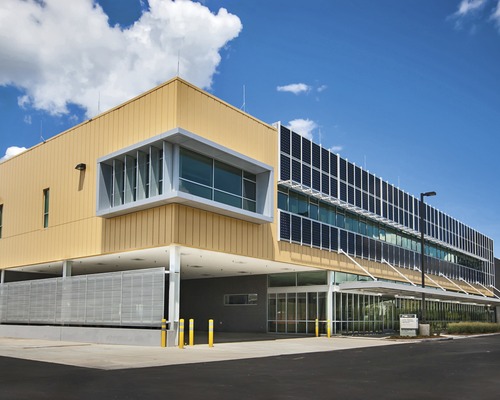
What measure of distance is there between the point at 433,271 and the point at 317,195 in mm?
21863

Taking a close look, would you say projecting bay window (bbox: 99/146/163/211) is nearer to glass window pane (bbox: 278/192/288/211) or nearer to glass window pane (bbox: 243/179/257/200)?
glass window pane (bbox: 243/179/257/200)

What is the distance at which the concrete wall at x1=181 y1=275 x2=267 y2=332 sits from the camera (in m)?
37.2

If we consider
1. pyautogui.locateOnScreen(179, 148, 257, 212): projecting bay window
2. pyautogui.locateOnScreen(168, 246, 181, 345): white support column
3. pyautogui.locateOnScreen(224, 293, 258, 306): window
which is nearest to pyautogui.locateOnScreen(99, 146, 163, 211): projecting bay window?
pyautogui.locateOnScreen(179, 148, 257, 212): projecting bay window

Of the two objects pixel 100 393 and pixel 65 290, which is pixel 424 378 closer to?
pixel 100 393

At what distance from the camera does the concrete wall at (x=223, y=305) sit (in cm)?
3719

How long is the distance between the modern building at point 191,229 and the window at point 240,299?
9cm

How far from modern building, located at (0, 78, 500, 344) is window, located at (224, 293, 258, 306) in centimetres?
9

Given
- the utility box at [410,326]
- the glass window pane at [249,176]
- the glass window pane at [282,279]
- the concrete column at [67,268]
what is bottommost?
the utility box at [410,326]

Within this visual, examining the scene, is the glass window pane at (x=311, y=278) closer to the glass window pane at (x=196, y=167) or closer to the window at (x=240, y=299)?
the window at (x=240, y=299)

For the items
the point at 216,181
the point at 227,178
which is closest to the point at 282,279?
the point at 227,178

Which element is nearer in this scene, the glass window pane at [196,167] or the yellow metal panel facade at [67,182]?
the glass window pane at [196,167]

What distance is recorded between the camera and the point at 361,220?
1558 inches

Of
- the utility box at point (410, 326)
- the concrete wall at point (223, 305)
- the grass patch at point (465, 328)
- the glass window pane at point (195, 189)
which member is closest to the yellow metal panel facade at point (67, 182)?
the glass window pane at point (195, 189)

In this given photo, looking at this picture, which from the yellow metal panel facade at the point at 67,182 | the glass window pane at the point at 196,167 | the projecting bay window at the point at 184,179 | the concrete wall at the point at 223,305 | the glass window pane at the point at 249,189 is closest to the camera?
the projecting bay window at the point at 184,179
